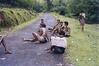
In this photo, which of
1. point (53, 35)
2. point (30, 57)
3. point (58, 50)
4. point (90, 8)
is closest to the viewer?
point (30, 57)

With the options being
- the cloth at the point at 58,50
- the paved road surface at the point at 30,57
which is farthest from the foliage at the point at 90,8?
the cloth at the point at 58,50

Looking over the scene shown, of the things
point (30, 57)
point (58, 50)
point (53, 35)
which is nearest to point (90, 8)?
point (53, 35)

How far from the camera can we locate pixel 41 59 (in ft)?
46.6

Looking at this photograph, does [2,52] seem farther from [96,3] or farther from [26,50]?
[96,3]

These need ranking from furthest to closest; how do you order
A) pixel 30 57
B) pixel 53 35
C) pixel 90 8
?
pixel 90 8 < pixel 53 35 < pixel 30 57

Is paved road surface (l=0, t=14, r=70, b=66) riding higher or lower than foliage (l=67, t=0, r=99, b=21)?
higher

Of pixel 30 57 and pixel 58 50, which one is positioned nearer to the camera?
pixel 30 57

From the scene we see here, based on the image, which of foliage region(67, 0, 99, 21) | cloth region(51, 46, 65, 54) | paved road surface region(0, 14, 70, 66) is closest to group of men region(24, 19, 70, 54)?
cloth region(51, 46, 65, 54)

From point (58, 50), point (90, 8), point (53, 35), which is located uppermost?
point (58, 50)

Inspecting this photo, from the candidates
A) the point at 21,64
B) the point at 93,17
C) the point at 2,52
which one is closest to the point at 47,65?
the point at 21,64

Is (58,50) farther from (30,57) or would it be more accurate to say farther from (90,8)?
(90,8)

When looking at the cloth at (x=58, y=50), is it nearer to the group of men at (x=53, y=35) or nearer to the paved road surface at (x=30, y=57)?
the group of men at (x=53, y=35)

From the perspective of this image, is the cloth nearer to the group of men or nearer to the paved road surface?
the group of men

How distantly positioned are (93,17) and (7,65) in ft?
146
